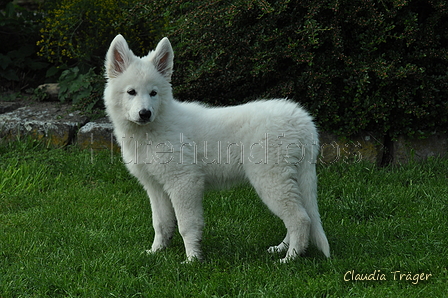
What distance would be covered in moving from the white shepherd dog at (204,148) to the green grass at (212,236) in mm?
297

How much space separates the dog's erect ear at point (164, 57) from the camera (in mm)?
3723

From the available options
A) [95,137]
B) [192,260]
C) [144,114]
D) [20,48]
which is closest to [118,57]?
[144,114]

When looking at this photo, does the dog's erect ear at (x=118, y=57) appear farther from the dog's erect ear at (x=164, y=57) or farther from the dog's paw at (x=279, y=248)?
the dog's paw at (x=279, y=248)

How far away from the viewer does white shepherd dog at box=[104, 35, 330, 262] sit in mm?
3521

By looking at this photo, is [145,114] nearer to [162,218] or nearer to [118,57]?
[118,57]

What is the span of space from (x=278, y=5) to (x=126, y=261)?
3031 mm

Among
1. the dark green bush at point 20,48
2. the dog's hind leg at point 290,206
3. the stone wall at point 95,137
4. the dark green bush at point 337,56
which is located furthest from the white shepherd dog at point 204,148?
the dark green bush at point 20,48

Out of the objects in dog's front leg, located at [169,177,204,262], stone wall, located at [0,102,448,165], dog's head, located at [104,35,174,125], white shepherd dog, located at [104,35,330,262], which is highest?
dog's head, located at [104,35,174,125]

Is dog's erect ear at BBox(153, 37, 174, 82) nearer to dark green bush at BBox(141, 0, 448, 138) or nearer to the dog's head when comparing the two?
the dog's head

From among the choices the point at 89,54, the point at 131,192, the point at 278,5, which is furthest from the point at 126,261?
the point at 89,54

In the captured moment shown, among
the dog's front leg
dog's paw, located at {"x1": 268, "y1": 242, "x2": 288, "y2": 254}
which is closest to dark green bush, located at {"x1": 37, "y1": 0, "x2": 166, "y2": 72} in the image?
the dog's front leg

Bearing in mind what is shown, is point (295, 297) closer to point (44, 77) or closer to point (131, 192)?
point (131, 192)

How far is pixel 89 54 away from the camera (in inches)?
288

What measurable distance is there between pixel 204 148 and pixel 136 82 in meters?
0.70
